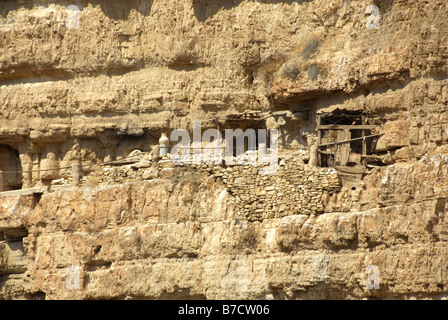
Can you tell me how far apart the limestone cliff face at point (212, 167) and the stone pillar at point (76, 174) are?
0.75 feet

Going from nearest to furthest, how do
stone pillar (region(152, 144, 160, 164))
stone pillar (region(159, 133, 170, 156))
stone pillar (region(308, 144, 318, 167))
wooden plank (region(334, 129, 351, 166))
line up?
stone pillar (region(308, 144, 318, 167))
wooden plank (region(334, 129, 351, 166))
stone pillar (region(152, 144, 160, 164))
stone pillar (region(159, 133, 170, 156))

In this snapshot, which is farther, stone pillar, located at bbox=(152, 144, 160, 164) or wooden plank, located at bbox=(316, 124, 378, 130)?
stone pillar, located at bbox=(152, 144, 160, 164)

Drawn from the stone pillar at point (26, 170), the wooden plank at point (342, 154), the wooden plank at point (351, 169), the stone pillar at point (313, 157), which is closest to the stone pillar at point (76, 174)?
the stone pillar at point (26, 170)

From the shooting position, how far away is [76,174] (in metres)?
37.2

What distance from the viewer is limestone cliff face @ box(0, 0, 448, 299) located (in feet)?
105

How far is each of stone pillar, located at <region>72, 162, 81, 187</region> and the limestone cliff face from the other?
0.75 ft

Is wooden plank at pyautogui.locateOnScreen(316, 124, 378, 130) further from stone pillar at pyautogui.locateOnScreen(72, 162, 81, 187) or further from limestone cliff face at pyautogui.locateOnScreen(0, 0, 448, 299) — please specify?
stone pillar at pyautogui.locateOnScreen(72, 162, 81, 187)

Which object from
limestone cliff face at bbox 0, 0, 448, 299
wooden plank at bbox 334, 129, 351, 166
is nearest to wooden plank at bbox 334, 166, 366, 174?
limestone cliff face at bbox 0, 0, 448, 299

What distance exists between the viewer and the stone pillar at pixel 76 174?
122 ft

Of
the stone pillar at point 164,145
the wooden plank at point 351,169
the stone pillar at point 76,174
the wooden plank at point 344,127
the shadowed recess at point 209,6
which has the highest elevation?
the shadowed recess at point 209,6

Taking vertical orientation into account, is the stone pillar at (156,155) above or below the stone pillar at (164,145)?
below

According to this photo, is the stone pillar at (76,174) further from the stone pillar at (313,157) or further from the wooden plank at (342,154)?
the wooden plank at (342,154)

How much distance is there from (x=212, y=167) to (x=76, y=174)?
471 centimetres

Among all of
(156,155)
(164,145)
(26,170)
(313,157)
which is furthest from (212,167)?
(26,170)
